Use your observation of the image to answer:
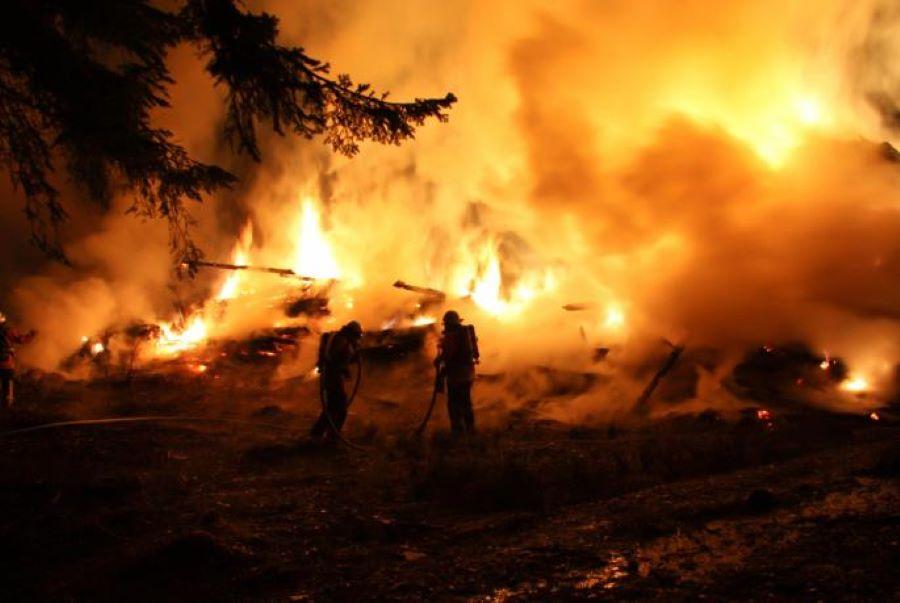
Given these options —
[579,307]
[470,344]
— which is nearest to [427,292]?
[579,307]

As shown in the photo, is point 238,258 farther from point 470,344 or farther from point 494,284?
point 470,344

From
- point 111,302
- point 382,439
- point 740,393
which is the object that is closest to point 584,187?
point 740,393

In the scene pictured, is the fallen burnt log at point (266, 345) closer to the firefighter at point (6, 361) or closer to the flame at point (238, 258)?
the flame at point (238, 258)

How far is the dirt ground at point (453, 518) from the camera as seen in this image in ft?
9.53

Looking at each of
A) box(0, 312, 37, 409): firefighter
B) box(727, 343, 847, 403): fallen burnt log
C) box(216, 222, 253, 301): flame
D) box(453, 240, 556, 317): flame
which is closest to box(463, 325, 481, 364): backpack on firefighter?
box(727, 343, 847, 403): fallen burnt log

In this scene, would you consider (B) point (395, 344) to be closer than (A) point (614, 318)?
No

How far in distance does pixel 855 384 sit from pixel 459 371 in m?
7.77

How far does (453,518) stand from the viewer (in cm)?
439

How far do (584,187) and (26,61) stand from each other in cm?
1100

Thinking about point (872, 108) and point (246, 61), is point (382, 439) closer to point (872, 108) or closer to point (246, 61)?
point (246, 61)

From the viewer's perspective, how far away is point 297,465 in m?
6.87

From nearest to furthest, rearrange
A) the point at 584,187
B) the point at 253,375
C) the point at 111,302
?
the point at 584,187 < the point at 253,375 < the point at 111,302

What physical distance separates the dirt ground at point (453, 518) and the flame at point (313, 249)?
630 inches

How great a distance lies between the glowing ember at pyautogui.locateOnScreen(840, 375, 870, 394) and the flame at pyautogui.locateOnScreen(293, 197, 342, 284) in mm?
17502
